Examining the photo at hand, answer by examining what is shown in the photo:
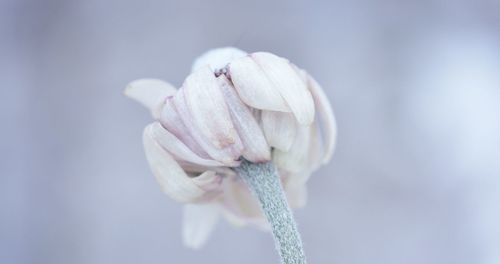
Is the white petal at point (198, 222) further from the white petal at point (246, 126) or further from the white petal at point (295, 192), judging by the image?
the white petal at point (246, 126)

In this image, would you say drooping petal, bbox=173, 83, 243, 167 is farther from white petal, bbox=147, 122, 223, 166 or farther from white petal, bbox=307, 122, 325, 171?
white petal, bbox=307, 122, 325, 171

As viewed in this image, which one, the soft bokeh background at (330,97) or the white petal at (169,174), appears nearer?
the white petal at (169,174)

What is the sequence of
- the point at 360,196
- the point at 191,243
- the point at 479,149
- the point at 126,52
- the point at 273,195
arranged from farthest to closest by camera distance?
the point at 126,52
the point at 360,196
the point at 479,149
the point at 191,243
the point at 273,195

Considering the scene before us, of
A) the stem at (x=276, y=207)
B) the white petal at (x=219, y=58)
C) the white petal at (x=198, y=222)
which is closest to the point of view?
the stem at (x=276, y=207)

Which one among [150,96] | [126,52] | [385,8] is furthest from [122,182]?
[150,96]

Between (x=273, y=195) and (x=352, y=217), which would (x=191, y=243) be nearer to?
(x=273, y=195)

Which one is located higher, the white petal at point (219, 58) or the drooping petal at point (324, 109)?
the white petal at point (219, 58)

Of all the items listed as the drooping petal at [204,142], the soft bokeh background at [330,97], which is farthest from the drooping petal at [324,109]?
the soft bokeh background at [330,97]

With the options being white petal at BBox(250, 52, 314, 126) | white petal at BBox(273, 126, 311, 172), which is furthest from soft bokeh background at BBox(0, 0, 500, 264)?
white petal at BBox(250, 52, 314, 126)
